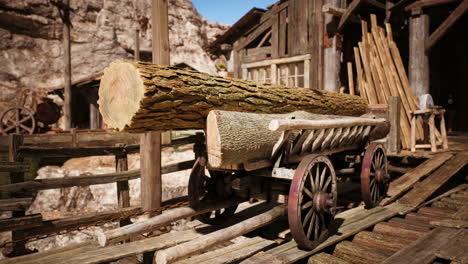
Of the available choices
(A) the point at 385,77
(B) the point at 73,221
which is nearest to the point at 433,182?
(A) the point at 385,77

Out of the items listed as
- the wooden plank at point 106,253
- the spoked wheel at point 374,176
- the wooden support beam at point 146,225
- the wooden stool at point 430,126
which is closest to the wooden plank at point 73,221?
the wooden plank at point 106,253

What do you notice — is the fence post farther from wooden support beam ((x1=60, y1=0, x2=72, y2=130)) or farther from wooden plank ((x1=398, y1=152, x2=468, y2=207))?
wooden support beam ((x1=60, y1=0, x2=72, y2=130))

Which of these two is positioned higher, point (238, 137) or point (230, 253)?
point (238, 137)

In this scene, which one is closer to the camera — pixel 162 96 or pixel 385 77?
pixel 162 96

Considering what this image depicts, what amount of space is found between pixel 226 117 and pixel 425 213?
3.63m

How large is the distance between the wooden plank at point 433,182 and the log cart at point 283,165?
93cm

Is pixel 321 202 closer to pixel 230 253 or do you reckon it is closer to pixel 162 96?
pixel 230 253

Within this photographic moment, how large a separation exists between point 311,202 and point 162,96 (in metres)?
1.96

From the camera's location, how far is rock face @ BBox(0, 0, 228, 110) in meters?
21.8

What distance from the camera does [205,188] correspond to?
14.0ft

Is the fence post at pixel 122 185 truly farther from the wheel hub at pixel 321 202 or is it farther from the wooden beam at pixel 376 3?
the wooden beam at pixel 376 3

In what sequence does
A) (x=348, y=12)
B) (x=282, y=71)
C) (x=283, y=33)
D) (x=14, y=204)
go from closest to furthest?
1. (x=14, y=204)
2. (x=348, y=12)
3. (x=283, y=33)
4. (x=282, y=71)

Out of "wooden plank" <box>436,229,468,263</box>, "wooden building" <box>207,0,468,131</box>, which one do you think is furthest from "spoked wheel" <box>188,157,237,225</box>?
"wooden building" <box>207,0,468,131</box>

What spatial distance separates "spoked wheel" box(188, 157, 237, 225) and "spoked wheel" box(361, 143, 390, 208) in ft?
6.70
